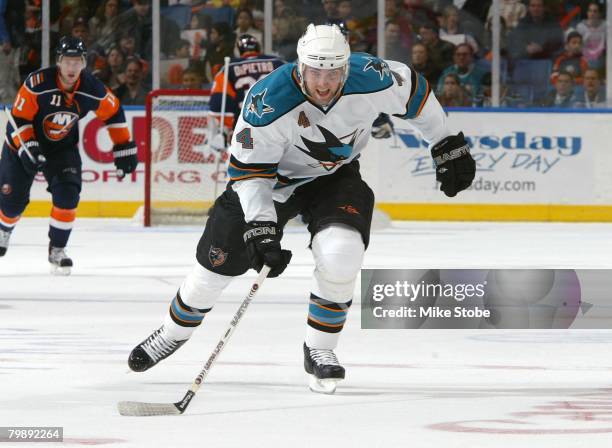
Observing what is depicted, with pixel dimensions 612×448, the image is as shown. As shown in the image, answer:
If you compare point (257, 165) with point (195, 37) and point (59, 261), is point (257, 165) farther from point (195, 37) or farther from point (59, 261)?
point (195, 37)

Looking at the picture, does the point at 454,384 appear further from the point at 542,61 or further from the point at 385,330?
the point at 542,61

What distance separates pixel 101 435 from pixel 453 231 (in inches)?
310

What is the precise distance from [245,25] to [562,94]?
2.60m

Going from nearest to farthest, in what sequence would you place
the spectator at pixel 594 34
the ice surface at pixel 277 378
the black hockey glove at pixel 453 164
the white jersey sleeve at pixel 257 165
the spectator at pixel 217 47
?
the ice surface at pixel 277 378
the white jersey sleeve at pixel 257 165
the black hockey glove at pixel 453 164
the spectator at pixel 594 34
the spectator at pixel 217 47

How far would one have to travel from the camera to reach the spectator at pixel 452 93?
40.1 ft

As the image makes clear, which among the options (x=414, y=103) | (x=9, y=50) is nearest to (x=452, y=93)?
(x=9, y=50)

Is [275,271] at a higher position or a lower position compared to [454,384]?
higher

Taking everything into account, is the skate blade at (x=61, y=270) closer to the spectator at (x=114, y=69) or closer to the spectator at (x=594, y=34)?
the spectator at (x=114, y=69)

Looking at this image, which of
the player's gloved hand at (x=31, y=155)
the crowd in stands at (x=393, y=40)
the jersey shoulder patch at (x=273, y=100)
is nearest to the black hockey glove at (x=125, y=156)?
the player's gloved hand at (x=31, y=155)

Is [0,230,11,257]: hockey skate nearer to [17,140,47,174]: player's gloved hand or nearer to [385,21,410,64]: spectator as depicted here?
[17,140,47,174]: player's gloved hand

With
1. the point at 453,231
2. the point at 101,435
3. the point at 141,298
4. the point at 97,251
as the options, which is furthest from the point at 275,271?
the point at 453,231

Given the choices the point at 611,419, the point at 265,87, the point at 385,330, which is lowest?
the point at 385,330

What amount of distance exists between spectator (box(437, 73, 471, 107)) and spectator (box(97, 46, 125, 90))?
2.56m

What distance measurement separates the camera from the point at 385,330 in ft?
17.0
